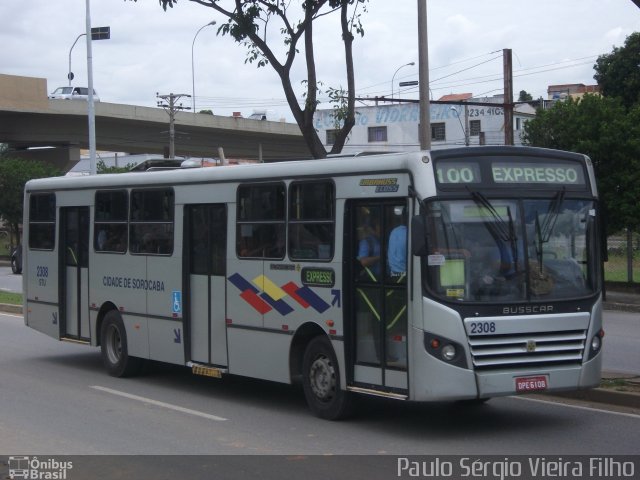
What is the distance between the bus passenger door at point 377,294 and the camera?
9750 millimetres

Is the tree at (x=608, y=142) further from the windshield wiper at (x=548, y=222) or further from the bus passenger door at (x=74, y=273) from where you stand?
the windshield wiper at (x=548, y=222)

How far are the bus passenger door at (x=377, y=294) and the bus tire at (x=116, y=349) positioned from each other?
506cm

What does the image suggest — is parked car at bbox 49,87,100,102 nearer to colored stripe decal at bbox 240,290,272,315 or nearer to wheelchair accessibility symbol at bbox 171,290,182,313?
wheelchair accessibility symbol at bbox 171,290,182,313

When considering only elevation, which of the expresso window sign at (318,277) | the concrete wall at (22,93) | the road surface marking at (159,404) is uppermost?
the concrete wall at (22,93)

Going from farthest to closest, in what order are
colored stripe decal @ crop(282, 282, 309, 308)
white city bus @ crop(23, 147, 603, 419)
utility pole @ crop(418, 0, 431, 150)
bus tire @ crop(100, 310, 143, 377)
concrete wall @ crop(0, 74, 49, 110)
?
concrete wall @ crop(0, 74, 49, 110)
utility pole @ crop(418, 0, 431, 150)
bus tire @ crop(100, 310, 143, 377)
colored stripe decal @ crop(282, 282, 309, 308)
white city bus @ crop(23, 147, 603, 419)

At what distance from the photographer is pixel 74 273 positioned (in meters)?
15.5

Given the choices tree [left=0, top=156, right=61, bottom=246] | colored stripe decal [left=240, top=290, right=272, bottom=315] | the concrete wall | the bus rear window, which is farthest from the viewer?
tree [left=0, top=156, right=61, bottom=246]

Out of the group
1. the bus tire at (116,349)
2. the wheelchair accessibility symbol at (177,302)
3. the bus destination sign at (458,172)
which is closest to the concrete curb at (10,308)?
the bus tire at (116,349)

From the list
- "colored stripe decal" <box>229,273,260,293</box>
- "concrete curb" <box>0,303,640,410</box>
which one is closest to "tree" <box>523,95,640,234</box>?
"concrete curb" <box>0,303,640,410</box>

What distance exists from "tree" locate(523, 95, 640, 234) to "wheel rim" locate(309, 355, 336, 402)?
52.9 ft

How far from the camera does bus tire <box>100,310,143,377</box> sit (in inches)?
562

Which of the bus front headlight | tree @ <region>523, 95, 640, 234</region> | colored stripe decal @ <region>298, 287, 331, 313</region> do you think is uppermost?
tree @ <region>523, 95, 640, 234</region>

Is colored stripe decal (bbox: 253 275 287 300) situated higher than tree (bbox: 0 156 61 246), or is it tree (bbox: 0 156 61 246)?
tree (bbox: 0 156 61 246)

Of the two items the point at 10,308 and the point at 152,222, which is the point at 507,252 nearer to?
the point at 152,222
